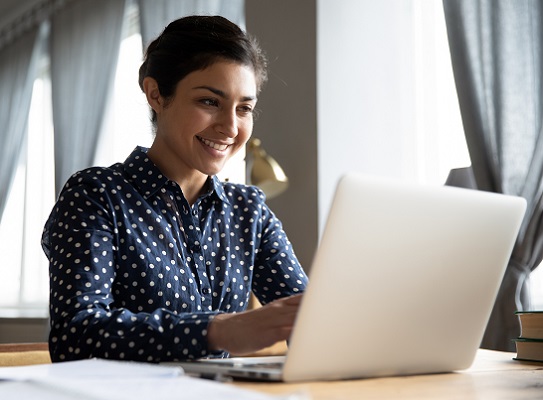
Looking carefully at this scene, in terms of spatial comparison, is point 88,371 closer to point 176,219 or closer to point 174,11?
point 176,219

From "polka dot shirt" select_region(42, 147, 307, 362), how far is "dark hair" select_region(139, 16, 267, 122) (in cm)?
19

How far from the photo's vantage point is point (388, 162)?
356 centimetres

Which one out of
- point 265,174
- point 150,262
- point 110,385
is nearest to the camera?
point 110,385

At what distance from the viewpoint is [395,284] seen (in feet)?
3.39

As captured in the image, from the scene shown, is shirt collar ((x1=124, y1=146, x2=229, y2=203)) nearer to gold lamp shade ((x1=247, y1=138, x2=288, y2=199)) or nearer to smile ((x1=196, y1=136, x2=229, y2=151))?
smile ((x1=196, y1=136, x2=229, y2=151))

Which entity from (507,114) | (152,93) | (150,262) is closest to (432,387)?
(150,262)

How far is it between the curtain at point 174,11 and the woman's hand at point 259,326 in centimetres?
311

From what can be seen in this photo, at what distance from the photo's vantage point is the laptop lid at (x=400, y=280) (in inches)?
37.8

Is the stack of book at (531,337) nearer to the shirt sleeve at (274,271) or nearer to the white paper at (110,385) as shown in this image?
the shirt sleeve at (274,271)

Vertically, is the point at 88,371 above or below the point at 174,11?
below

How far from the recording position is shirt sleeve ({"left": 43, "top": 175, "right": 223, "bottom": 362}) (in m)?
1.19

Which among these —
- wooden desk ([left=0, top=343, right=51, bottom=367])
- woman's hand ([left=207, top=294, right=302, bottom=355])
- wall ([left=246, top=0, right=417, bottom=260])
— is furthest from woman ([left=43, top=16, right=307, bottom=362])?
wall ([left=246, top=0, right=417, bottom=260])

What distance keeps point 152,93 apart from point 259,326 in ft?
2.82

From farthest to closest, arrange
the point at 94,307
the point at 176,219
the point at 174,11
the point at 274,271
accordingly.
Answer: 1. the point at 174,11
2. the point at 274,271
3. the point at 176,219
4. the point at 94,307
